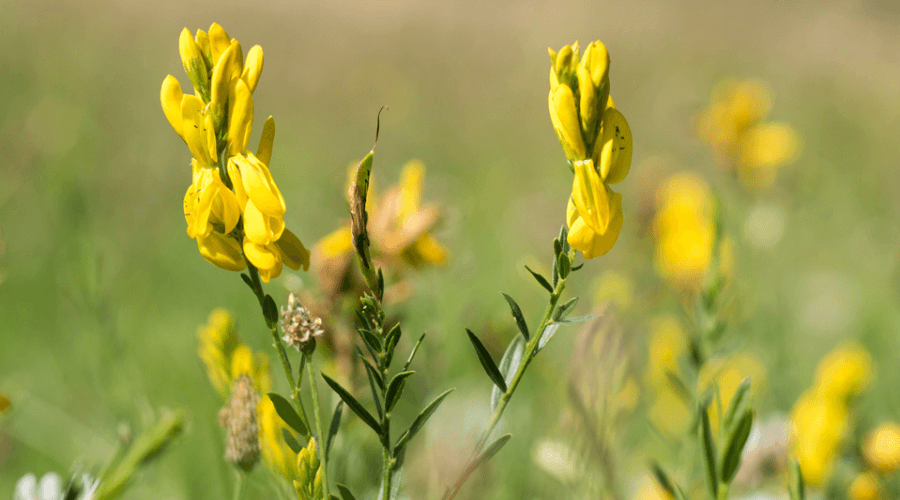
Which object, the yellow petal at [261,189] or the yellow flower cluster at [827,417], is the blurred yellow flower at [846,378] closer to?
the yellow flower cluster at [827,417]

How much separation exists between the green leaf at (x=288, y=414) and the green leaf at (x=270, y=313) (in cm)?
5

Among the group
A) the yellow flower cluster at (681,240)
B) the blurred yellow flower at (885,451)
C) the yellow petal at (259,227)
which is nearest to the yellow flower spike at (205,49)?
the yellow petal at (259,227)

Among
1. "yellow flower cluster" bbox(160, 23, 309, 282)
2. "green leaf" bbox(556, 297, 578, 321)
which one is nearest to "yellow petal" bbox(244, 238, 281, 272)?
"yellow flower cluster" bbox(160, 23, 309, 282)

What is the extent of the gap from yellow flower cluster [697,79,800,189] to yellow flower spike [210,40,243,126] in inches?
67.5

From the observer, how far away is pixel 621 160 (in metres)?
0.44

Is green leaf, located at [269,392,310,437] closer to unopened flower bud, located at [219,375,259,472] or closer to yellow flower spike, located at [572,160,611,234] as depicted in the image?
unopened flower bud, located at [219,375,259,472]

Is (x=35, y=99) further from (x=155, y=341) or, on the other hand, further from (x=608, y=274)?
(x=608, y=274)

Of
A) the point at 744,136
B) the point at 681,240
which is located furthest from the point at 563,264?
the point at 744,136

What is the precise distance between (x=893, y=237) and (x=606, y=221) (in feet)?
8.22

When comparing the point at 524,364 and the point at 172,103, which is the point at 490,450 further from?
the point at 172,103

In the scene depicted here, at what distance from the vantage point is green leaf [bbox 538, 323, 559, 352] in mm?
436

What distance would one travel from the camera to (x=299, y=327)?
0.44 meters

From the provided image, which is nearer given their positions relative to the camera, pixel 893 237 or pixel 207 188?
pixel 207 188

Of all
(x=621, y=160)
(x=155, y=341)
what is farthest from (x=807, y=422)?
(x=155, y=341)
